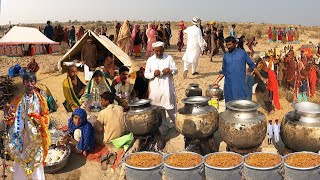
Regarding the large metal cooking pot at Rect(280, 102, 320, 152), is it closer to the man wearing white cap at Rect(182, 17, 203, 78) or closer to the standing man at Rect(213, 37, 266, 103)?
the standing man at Rect(213, 37, 266, 103)

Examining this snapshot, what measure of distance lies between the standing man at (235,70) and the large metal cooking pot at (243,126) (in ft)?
3.23

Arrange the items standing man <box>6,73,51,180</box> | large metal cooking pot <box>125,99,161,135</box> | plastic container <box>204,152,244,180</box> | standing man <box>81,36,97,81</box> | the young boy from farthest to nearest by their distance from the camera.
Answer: standing man <box>81,36,97,81</box>, the young boy, large metal cooking pot <box>125,99,161,135</box>, standing man <box>6,73,51,180</box>, plastic container <box>204,152,244,180</box>

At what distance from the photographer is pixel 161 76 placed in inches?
220

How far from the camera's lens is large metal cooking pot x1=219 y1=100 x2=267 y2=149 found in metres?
4.28

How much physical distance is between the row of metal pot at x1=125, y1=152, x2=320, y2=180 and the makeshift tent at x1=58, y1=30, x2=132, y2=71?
6.90 meters

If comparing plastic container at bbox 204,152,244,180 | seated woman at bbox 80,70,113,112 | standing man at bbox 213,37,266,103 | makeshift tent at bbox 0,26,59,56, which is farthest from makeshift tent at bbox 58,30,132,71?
plastic container at bbox 204,152,244,180

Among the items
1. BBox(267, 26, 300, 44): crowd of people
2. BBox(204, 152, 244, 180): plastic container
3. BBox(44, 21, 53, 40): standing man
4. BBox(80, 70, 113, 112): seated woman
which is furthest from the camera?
BBox(267, 26, 300, 44): crowd of people

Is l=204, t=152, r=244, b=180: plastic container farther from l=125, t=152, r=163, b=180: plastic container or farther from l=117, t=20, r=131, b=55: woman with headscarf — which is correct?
l=117, t=20, r=131, b=55: woman with headscarf

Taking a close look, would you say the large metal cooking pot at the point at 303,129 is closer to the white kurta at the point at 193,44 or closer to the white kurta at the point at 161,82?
the white kurta at the point at 161,82

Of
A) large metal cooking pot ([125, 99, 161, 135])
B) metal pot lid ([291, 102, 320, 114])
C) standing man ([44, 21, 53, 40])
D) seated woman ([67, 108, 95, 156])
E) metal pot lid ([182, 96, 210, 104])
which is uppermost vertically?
standing man ([44, 21, 53, 40])

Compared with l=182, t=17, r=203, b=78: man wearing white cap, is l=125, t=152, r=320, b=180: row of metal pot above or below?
below

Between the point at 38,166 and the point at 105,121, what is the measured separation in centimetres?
169

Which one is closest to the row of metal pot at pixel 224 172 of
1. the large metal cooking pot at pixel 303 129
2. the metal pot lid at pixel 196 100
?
the large metal cooking pot at pixel 303 129

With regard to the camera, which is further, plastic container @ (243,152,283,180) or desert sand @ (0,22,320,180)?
desert sand @ (0,22,320,180)
